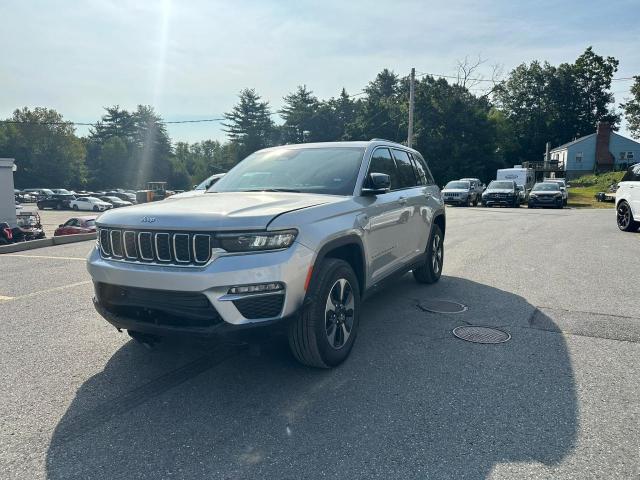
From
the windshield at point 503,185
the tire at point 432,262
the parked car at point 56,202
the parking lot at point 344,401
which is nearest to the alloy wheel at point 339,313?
the parking lot at point 344,401

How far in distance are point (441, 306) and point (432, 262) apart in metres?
1.09

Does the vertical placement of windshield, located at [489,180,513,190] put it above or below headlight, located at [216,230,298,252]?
below

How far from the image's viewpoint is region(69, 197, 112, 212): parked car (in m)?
43.3

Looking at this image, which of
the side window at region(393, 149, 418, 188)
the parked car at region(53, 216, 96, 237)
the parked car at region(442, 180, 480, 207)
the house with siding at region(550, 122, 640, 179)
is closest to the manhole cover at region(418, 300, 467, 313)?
the side window at region(393, 149, 418, 188)

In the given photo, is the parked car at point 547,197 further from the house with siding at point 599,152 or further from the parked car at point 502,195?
the house with siding at point 599,152

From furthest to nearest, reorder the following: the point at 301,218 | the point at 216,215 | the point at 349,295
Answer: the point at 349,295 → the point at 301,218 → the point at 216,215

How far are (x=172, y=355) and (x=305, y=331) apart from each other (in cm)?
138

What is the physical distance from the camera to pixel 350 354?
4137 millimetres

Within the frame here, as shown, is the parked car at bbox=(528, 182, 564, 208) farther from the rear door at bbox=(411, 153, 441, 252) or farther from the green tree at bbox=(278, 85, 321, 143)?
the green tree at bbox=(278, 85, 321, 143)

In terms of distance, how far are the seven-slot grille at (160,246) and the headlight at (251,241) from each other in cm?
9

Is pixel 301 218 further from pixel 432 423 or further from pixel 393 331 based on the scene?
pixel 393 331

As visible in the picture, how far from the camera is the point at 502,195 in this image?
90.7ft

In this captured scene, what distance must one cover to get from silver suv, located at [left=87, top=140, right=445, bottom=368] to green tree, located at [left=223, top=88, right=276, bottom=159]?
214ft

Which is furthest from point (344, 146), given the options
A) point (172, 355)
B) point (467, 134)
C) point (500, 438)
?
point (467, 134)
